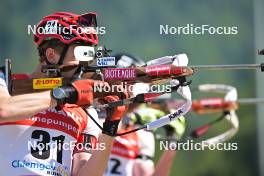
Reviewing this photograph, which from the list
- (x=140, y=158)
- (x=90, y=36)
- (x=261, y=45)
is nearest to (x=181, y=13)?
(x=261, y=45)

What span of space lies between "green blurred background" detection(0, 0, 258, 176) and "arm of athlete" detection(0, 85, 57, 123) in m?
6.46

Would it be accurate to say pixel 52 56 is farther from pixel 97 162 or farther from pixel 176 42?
pixel 176 42

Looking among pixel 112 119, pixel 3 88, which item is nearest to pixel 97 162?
pixel 112 119

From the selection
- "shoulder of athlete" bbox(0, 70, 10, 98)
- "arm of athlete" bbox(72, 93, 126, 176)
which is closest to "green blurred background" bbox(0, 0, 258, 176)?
"arm of athlete" bbox(72, 93, 126, 176)

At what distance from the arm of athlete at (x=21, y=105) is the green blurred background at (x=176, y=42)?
646cm

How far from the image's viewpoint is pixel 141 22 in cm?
1094

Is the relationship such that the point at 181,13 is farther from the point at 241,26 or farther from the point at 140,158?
the point at 140,158

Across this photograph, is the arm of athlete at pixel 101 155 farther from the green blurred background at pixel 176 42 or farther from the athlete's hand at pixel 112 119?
the green blurred background at pixel 176 42

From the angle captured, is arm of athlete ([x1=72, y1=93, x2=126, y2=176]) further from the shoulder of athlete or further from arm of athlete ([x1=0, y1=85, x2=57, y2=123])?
the shoulder of athlete

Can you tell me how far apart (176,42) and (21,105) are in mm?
6746

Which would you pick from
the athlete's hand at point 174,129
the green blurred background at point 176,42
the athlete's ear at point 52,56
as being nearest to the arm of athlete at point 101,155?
the athlete's ear at point 52,56

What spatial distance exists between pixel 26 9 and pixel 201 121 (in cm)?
299

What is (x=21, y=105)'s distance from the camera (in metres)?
4.30

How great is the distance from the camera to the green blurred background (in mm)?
10828
